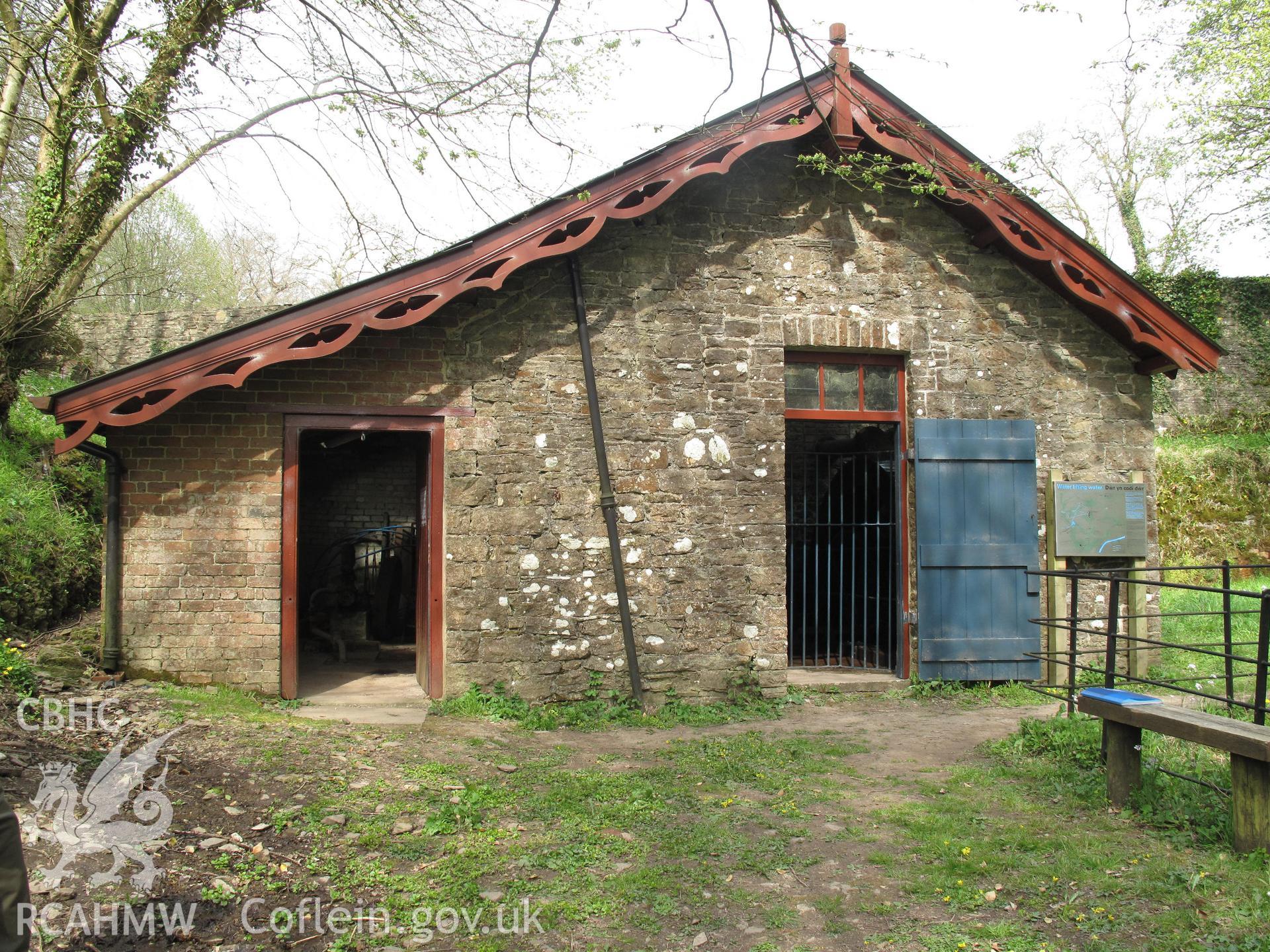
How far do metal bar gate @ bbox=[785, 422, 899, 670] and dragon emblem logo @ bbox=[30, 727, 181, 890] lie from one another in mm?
5997

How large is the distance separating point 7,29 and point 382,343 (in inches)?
120

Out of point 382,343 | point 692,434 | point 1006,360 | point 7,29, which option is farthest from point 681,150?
point 7,29

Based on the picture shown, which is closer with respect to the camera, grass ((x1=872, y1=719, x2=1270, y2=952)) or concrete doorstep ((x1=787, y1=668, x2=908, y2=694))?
grass ((x1=872, y1=719, x2=1270, y2=952))

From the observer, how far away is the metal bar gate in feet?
29.2

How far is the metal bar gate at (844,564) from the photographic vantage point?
8.89 m

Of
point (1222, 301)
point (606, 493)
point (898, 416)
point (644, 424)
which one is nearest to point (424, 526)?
point (606, 493)

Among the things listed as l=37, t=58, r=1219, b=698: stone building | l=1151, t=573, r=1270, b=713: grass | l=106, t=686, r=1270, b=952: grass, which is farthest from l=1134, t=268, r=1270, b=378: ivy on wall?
l=106, t=686, r=1270, b=952: grass

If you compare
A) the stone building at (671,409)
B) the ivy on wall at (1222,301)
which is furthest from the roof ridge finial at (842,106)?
the ivy on wall at (1222,301)

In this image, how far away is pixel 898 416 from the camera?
8.20 metres

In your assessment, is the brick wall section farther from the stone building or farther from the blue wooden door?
the blue wooden door

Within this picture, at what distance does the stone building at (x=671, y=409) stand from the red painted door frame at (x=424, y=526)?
2 centimetres

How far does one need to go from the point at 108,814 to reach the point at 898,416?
676 cm

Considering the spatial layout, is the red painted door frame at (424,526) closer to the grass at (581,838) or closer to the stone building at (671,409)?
the stone building at (671,409)

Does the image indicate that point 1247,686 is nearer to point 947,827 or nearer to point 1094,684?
point 1094,684
